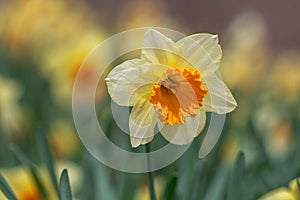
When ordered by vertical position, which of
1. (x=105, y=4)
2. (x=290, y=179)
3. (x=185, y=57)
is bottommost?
(x=105, y=4)

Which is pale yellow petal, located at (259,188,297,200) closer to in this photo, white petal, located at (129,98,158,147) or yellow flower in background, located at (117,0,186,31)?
white petal, located at (129,98,158,147)

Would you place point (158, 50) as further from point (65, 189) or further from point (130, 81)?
point (65, 189)

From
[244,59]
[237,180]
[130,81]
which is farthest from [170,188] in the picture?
[244,59]

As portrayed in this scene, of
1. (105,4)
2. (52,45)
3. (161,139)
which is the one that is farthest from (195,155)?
(105,4)

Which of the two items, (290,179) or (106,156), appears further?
(106,156)

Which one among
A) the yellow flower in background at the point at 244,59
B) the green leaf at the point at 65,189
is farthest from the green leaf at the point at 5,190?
the yellow flower in background at the point at 244,59

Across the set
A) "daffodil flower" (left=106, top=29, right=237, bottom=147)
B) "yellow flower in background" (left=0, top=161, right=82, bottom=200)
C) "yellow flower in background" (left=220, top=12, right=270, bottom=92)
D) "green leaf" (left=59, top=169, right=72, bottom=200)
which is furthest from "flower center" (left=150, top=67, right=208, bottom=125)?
"yellow flower in background" (left=220, top=12, right=270, bottom=92)

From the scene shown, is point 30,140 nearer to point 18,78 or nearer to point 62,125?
point 62,125
